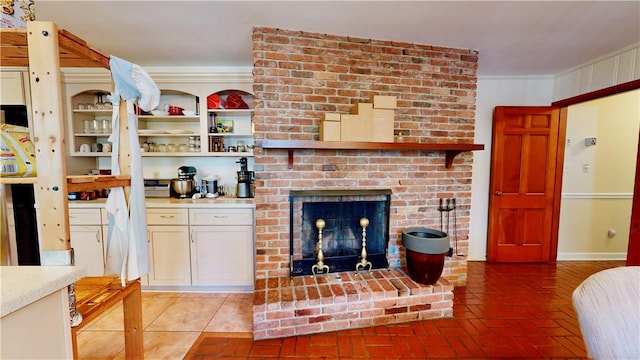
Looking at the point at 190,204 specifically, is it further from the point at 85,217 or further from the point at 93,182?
the point at 93,182

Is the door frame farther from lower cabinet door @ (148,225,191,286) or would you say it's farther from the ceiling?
lower cabinet door @ (148,225,191,286)

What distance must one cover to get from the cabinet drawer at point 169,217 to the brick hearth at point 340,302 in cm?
95

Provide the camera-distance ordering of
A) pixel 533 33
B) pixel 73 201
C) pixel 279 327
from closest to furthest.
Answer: pixel 279 327, pixel 533 33, pixel 73 201

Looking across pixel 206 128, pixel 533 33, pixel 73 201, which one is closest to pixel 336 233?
pixel 206 128

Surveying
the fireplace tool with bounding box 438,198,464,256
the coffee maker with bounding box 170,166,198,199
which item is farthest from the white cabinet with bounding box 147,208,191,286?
the fireplace tool with bounding box 438,198,464,256

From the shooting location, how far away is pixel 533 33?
2.17 metres

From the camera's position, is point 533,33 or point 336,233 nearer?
point 533,33

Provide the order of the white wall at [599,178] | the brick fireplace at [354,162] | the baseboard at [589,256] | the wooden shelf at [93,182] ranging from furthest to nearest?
1. the baseboard at [589,256]
2. the white wall at [599,178]
3. the brick fireplace at [354,162]
4. the wooden shelf at [93,182]

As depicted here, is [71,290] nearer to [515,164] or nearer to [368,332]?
[368,332]

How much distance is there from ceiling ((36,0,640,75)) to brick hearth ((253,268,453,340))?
2.04 meters

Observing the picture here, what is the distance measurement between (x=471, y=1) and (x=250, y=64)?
202 centimetres

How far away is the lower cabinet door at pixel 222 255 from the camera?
8.24 feet

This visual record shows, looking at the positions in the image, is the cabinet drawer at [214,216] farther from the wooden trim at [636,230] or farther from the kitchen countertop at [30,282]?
the wooden trim at [636,230]

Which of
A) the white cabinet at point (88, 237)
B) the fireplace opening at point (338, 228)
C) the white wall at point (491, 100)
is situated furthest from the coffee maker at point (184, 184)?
the white wall at point (491, 100)
